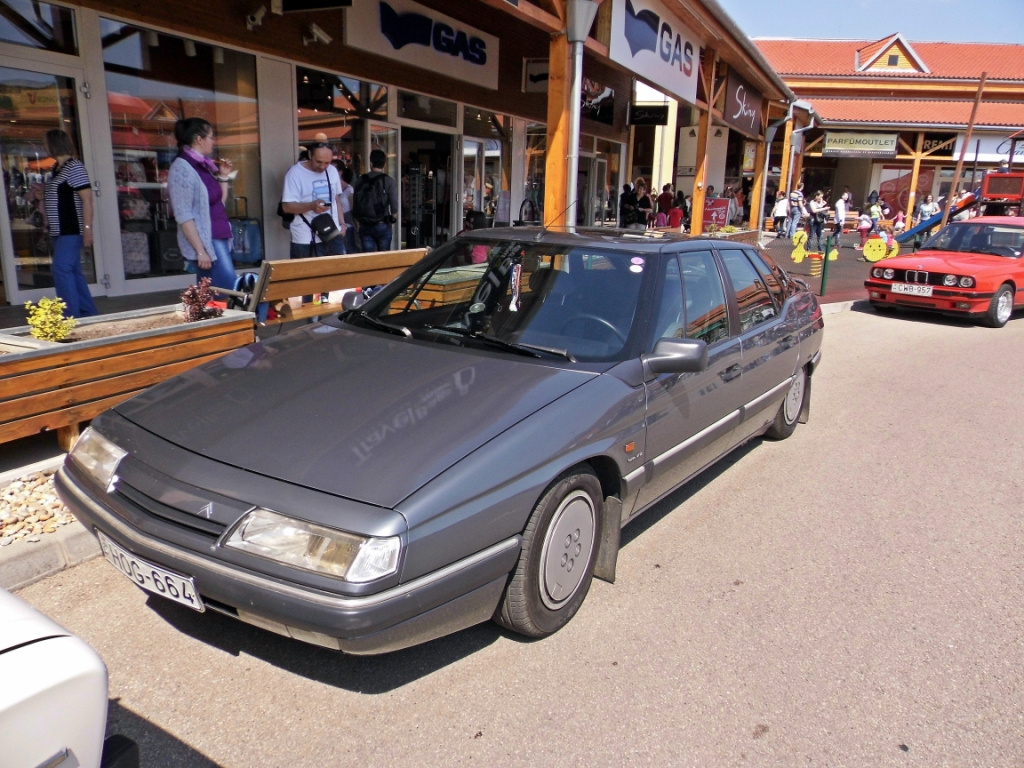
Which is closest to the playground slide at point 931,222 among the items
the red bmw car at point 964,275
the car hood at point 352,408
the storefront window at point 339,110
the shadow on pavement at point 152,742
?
the red bmw car at point 964,275

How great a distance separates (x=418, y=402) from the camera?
2943mm

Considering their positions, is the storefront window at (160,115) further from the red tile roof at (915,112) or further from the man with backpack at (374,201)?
the red tile roof at (915,112)

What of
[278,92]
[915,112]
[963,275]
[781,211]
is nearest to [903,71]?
[915,112]

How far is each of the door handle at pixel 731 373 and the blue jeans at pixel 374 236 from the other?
18.2 ft

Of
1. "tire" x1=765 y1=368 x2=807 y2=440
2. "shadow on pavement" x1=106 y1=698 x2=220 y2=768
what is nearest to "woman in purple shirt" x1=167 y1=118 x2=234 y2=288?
"shadow on pavement" x1=106 y1=698 x2=220 y2=768

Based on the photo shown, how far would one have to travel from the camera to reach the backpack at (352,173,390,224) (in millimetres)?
8562

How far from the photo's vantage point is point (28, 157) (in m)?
7.18

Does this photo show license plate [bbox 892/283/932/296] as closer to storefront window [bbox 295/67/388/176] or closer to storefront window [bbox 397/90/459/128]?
storefront window [bbox 397/90/459/128]

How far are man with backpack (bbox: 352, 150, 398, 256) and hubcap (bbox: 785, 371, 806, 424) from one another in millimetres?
5059

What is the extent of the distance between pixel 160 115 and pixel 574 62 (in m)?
4.47

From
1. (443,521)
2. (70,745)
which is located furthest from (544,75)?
(70,745)

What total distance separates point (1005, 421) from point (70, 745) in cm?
709

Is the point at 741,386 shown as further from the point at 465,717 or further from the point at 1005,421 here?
the point at 1005,421

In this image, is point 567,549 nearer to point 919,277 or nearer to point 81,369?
point 81,369
